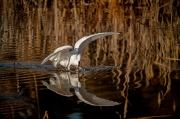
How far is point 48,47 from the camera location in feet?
34.9

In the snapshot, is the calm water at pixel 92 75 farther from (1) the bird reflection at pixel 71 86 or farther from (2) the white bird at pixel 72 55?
(2) the white bird at pixel 72 55

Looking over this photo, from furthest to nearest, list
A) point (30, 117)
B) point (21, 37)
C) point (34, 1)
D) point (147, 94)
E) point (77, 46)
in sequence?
point (34, 1), point (21, 37), point (77, 46), point (147, 94), point (30, 117)

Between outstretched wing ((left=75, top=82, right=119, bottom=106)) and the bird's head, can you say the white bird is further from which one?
outstretched wing ((left=75, top=82, right=119, bottom=106))

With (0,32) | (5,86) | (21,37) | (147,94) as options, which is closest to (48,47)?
(21,37)

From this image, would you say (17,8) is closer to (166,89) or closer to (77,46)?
(77,46)

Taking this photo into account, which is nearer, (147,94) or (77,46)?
(147,94)

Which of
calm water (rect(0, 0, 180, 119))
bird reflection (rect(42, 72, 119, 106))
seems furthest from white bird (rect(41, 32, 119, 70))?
bird reflection (rect(42, 72, 119, 106))

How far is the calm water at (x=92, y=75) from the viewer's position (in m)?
6.13

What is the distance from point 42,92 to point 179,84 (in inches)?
73.3

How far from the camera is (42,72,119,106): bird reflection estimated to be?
6480mm

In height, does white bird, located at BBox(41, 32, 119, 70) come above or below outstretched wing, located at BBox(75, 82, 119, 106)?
above

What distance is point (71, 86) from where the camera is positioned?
7570 mm

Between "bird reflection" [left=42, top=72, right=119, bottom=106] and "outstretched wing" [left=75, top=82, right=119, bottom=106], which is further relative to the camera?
"bird reflection" [left=42, top=72, right=119, bottom=106]

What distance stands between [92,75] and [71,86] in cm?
79
